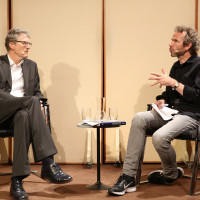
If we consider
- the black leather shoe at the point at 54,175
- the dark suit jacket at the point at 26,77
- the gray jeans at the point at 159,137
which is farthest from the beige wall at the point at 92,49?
the black leather shoe at the point at 54,175

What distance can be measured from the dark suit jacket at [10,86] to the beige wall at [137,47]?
38.3 inches

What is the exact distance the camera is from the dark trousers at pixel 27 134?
2.67 meters

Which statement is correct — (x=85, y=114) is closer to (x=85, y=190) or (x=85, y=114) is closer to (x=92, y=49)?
(x=85, y=190)

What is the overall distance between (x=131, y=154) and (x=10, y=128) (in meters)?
1.09

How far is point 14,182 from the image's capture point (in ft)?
8.75

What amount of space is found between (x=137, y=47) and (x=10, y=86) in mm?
1615

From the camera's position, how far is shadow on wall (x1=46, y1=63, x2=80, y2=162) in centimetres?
416

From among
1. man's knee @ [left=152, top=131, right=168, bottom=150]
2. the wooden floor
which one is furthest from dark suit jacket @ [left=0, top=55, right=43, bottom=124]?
man's knee @ [left=152, top=131, right=168, bottom=150]

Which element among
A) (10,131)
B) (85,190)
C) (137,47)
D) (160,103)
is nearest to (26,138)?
(10,131)

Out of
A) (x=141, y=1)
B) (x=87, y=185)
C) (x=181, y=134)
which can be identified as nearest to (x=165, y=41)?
(x=141, y=1)

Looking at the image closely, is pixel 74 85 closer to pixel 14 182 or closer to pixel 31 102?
pixel 31 102

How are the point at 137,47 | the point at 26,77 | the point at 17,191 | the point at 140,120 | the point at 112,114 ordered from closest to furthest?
1. the point at 17,191
2. the point at 140,120
3. the point at 112,114
4. the point at 26,77
5. the point at 137,47

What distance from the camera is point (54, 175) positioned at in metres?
2.80

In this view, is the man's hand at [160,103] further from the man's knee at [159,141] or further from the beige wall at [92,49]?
the beige wall at [92,49]
